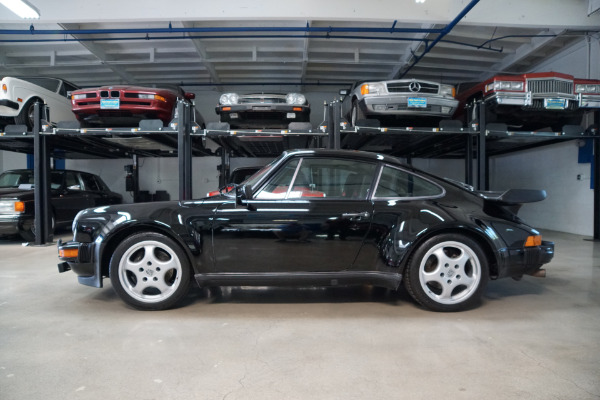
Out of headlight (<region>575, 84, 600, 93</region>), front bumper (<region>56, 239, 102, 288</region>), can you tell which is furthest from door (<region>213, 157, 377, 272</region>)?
headlight (<region>575, 84, 600, 93</region>)

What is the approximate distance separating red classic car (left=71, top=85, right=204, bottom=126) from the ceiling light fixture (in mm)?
1239

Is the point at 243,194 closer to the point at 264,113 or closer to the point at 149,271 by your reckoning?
the point at 149,271

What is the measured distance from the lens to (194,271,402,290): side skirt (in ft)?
9.09

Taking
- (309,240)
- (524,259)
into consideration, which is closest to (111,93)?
(309,240)

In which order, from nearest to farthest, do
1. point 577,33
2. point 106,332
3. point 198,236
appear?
point 106,332, point 198,236, point 577,33

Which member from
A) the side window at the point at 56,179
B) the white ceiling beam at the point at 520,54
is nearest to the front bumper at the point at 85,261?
the side window at the point at 56,179

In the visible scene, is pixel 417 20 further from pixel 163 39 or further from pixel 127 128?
pixel 127 128

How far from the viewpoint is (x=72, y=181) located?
795cm

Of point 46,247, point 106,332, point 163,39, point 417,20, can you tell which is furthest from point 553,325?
point 163,39

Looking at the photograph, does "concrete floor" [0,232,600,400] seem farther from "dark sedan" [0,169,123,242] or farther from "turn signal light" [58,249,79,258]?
"dark sedan" [0,169,123,242]

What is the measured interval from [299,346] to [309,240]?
806 mm

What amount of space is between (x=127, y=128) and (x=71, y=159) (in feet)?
23.5

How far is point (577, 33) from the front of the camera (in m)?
7.37

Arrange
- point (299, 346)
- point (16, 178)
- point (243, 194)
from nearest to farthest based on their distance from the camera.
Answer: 1. point (299, 346)
2. point (243, 194)
3. point (16, 178)
